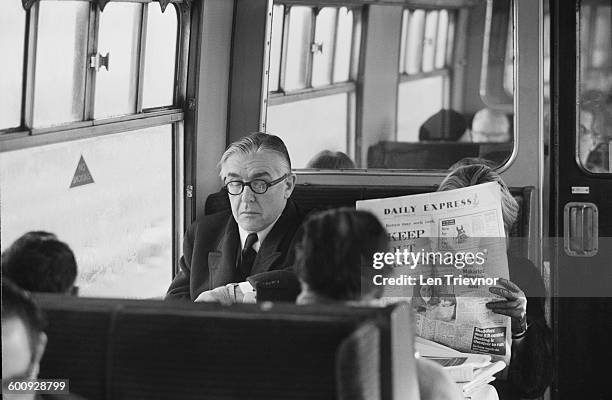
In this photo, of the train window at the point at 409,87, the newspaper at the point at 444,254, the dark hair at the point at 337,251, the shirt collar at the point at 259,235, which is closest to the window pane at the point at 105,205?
the shirt collar at the point at 259,235

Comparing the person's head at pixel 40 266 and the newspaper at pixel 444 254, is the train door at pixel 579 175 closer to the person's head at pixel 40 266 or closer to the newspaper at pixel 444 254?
the newspaper at pixel 444 254

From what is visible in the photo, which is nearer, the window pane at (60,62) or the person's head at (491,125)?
the window pane at (60,62)

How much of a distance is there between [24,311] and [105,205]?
184cm

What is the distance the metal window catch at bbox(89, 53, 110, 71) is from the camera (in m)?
3.29

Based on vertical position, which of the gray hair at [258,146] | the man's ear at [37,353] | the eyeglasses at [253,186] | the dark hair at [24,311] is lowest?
the man's ear at [37,353]

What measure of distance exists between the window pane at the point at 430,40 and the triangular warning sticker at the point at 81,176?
67.6 inches

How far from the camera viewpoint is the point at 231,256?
136 inches

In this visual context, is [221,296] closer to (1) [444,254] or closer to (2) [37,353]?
(1) [444,254]

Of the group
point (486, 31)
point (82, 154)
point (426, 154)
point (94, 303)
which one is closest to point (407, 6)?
point (486, 31)

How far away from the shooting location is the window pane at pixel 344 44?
14.6 feet

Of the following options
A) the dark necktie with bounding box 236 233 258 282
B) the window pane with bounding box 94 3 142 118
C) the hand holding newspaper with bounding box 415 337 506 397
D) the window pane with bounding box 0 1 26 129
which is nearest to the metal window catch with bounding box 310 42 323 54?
the window pane with bounding box 94 3 142 118

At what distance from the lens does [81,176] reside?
3332mm

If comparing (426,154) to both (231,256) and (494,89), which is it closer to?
(494,89)

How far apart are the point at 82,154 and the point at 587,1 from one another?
246 cm
